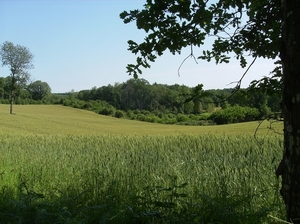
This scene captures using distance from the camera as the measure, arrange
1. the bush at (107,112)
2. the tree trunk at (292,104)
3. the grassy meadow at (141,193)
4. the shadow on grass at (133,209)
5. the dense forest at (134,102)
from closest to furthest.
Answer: the tree trunk at (292,104) → the shadow on grass at (133,209) → the grassy meadow at (141,193) → the dense forest at (134,102) → the bush at (107,112)

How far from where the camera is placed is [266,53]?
141 inches

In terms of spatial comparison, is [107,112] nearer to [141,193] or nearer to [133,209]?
[141,193]

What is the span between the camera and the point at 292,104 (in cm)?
205

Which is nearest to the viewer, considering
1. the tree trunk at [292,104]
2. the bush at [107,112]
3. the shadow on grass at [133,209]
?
the tree trunk at [292,104]

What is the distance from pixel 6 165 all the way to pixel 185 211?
4.54 m

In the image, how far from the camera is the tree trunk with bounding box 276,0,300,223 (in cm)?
204

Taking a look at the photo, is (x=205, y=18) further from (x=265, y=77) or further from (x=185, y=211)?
(x=185, y=211)

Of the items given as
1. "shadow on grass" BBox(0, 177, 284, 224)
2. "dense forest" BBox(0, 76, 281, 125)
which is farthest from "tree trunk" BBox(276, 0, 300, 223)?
"dense forest" BBox(0, 76, 281, 125)

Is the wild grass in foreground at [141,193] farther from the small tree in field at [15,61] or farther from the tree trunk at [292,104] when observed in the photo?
the small tree in field at [15,61]

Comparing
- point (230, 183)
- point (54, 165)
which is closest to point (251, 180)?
point (230, 183)

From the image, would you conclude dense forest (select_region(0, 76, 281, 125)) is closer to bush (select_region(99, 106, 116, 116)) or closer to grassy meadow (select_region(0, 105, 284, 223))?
bush (select_region(99, 106, 116, 116))

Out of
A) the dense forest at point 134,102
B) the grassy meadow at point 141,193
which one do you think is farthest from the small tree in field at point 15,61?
the grassy meadow at point 141,193

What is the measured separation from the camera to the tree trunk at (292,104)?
2037 mm

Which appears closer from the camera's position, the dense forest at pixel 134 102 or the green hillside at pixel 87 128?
the green hillside at pixel 87 128
